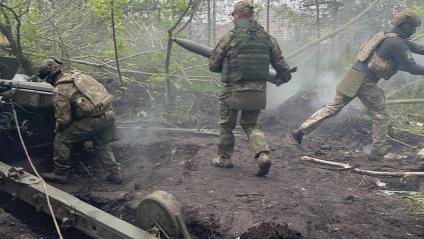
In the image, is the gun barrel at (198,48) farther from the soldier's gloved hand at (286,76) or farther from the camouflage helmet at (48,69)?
the camouflage helmet at (48,69)

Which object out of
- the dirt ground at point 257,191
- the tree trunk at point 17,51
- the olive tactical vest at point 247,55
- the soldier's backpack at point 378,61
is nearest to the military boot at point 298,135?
the dirt ground at point 257,191

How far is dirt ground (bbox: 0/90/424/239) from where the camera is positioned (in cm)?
397

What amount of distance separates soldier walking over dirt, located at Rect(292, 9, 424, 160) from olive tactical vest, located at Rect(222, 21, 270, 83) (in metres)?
1.99

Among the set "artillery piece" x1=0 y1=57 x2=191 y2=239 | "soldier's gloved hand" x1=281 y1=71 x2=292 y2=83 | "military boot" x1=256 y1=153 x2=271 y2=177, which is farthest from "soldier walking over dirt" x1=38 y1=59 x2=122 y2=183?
"soldier's gloved hand" x1=281 y1=71 x2=292 y2=83

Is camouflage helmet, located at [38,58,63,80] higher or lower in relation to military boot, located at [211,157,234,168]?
higher

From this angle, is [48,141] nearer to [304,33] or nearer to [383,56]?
[383,56]

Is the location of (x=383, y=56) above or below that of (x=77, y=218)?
above

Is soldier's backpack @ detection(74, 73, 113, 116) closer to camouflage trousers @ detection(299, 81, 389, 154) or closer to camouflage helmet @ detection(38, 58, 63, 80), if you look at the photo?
camouflage helmet @ detection(38, 58, 63, 80)

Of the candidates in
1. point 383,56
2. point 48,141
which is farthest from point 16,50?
point 383,56

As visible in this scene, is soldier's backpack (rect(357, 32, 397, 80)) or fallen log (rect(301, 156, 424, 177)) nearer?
fallen log (rect(301, 156, 424, 177))

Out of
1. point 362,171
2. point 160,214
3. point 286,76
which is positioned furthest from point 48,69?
point 362,171

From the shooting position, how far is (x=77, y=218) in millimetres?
3727

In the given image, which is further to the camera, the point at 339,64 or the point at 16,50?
the point at 339,64

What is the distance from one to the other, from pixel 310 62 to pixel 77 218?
9.30 meters
